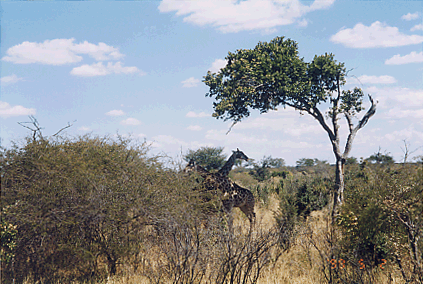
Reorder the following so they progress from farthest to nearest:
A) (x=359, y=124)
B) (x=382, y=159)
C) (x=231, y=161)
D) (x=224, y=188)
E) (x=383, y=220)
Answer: (x=382, y=159)
(x=359, y=124)
(x=231, y=161)
(x=224, y=188)
(x=383, y=220)

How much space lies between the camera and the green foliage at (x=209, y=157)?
34219mm

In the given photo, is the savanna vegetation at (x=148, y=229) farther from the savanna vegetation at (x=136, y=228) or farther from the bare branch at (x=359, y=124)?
the bare branch at (x=359, y=124)

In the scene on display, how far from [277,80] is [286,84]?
0.56 m

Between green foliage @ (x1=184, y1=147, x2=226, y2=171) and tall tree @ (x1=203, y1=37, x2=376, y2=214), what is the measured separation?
12819 millimetres

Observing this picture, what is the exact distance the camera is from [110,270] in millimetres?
9109

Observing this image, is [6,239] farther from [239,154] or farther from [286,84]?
[286,84]

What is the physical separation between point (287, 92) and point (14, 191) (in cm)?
1554

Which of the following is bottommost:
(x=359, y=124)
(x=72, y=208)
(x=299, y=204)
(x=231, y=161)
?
(x=299, y=204)

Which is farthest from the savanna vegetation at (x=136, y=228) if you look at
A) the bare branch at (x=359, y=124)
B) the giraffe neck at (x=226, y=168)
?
the bare branch at (x=359, y=124)

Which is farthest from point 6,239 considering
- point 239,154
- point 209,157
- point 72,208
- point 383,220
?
point 209,157

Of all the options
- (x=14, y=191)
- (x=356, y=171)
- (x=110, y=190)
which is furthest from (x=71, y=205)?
(x=356, y=171)

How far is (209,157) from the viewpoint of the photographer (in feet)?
118

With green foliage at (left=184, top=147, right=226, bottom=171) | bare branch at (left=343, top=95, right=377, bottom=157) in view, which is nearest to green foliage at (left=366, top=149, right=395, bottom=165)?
bare branch at (left=343, top=95, right=377, bottom=157)

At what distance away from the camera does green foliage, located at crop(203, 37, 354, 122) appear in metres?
20.2
